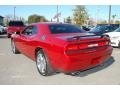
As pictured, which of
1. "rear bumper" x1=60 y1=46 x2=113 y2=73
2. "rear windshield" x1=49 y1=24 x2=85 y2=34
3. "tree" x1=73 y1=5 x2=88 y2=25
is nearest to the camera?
"rear bumper" x1=60 y1=46 x2=113 y2=73

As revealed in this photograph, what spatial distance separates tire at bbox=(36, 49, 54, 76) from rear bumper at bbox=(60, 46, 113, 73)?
0.59 metres

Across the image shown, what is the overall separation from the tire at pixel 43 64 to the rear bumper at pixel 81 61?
59cm

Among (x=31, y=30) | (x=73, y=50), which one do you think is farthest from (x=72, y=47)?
(x=31, y=30)

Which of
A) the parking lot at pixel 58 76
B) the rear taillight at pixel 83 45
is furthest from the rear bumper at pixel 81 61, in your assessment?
the parking lot at pixel 58 76

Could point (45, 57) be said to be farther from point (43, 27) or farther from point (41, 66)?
point (43, 27)

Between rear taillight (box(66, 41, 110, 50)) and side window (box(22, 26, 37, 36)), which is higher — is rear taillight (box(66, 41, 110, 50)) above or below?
below

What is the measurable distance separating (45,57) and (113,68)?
2.19m

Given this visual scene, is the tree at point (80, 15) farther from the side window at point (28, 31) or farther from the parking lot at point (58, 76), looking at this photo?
the parking lot at point (58, 76)

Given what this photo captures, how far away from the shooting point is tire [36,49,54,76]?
5.50 metres

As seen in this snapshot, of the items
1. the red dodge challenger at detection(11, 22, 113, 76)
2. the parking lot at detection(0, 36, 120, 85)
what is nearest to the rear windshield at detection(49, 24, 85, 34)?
the red dodge challenger at detection(11, 22, 113, 76)

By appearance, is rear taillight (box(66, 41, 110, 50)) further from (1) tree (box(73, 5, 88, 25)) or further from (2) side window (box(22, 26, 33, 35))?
(1) tree (box(73, 5, 88, 25))

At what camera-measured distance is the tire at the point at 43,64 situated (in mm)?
5499

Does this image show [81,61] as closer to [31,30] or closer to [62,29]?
[62,29]

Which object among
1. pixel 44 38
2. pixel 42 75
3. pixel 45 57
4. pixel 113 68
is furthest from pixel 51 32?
pixel 113 68
